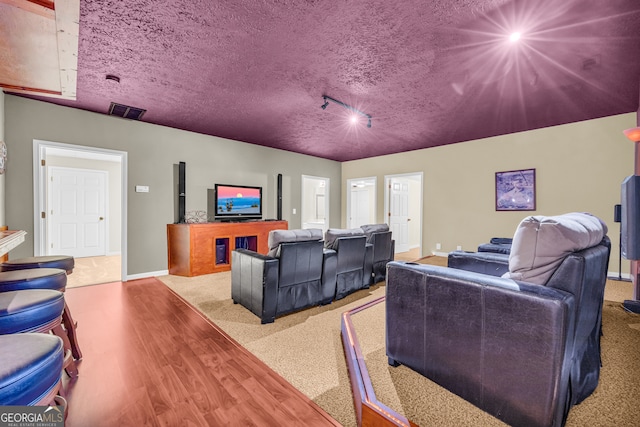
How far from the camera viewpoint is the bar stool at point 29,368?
0.68m

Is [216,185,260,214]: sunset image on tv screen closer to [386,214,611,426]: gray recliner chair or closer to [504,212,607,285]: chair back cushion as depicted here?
[386,214,611,426]: gray recliner chair

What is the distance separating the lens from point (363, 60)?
2.55 m

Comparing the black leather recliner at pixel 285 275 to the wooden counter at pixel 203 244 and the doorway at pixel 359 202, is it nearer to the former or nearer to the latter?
the wooden counter at pixel 203 244

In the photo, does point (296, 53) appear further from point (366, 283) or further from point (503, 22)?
point (366, 283)

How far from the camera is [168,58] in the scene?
2.53 m

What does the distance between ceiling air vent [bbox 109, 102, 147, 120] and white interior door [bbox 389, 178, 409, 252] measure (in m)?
5.35

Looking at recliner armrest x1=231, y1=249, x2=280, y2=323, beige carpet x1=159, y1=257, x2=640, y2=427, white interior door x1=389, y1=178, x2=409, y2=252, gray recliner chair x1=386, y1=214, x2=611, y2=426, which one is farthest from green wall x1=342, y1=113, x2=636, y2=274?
recliner armrest x1=231, y1=249, x2=280, y2=323

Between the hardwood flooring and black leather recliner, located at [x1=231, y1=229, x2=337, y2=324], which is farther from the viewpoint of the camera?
black leather recliner, located at [x1=231, y1=229, x2=337, y2=324]

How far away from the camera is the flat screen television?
202 inches

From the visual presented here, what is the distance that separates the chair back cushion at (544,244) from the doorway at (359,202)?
6.02m

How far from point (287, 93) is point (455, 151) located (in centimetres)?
403

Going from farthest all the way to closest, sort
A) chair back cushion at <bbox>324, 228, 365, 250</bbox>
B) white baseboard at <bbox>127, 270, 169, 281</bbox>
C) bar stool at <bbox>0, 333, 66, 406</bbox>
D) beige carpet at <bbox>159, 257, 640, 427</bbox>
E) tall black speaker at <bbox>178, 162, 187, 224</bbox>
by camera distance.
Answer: tall black speaker at <bbox>178, 162, 187, 224</bbox> → white baseboard at <bbox>127, 270, 169, 281</bbox> → chair back cushion at <bbox>324, 228, 365, 250</bbox> → beige carpet at <bbox>159, 257, 640, 427</bbox> → bar stool at <bbox>0, 333, 66, 406</bbox>

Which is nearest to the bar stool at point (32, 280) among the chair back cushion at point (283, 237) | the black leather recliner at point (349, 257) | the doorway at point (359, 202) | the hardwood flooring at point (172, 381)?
the hardwood flooring at point (172, 381)

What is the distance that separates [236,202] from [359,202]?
3.62 m
